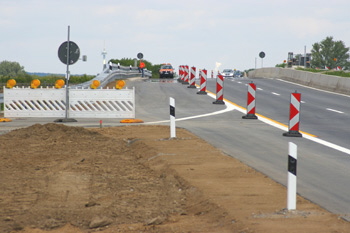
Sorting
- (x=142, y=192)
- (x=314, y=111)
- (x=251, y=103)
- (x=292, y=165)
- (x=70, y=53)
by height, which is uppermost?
(x=70, y=53)

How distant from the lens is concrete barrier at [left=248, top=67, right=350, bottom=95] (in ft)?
128

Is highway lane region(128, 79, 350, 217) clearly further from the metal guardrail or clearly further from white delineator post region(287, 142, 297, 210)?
the metal guardrail

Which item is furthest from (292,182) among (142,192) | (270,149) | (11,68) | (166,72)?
(11,68)

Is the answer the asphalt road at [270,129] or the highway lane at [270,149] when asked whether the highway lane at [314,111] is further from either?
the highway lane at [270,149]

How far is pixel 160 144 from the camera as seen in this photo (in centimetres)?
1447

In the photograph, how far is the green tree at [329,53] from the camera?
499 ft

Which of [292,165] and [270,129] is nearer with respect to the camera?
[292,165]

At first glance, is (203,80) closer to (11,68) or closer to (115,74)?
(115,74)

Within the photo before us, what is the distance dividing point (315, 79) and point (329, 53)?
11302cm

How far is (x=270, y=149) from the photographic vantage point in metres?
14.1

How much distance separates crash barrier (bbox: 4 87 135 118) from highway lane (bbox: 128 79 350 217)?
101cm

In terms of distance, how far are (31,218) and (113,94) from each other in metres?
16.6

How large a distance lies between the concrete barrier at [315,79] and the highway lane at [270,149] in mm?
10954

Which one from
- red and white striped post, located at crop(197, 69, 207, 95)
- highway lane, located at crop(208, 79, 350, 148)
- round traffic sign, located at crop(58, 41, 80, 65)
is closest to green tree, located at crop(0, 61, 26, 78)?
highway lane, located at crop(208, 79, 350, 148)
